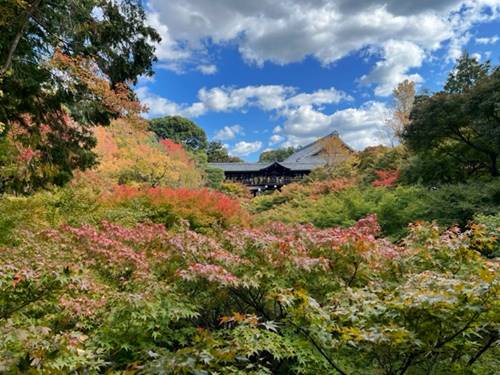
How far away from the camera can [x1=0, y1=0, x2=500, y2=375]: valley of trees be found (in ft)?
6.73

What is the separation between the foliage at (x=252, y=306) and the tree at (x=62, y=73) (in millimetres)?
2679

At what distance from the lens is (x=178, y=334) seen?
323 cm

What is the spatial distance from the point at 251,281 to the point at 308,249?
1022 millimetres

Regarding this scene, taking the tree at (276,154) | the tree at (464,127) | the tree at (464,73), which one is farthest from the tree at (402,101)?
the tree at (276,154)

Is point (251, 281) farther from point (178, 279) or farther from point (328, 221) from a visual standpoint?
point (328, 221)

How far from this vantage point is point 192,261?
12.2ft

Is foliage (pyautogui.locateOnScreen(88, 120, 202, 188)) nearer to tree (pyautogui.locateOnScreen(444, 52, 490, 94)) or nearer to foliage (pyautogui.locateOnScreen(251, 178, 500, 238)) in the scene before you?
foliage (pyautogui.locateOnScreen(251, 178, 500, 238))

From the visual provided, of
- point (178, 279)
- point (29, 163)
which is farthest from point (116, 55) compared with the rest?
point (178, 279)

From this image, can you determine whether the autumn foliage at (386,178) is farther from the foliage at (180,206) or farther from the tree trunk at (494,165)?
the foliage at (180,206)

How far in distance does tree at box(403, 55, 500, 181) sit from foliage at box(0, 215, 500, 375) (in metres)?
8.03

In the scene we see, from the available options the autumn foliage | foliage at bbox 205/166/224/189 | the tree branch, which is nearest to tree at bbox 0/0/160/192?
the tree branch

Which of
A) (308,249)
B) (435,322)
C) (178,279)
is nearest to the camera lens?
(435,322)

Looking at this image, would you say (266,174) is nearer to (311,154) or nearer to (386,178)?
(311,154)

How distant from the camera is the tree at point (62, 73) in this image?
5785mm
